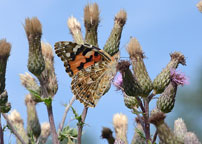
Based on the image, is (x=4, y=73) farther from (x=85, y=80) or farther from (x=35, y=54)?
(x=85, y=80)

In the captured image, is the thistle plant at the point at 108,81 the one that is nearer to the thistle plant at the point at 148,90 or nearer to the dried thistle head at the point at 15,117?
the thistle plant at the point at 148,90

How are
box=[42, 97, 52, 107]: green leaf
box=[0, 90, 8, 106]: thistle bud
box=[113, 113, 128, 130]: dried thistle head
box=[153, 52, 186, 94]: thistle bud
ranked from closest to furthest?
1. box=[42, 97, 52, 107]: green leaf
2. box=[153, 52, 186, 94]: thistle bud
3. box=[0, 90, 8, 106]: thistle bud
4. box=[113, 113, 128, 130]: dried thistle head

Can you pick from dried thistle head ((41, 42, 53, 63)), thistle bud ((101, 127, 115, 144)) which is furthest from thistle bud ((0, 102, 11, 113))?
thistle bud ((101, 127, 115, 144))

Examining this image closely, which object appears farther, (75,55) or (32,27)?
(32,27)

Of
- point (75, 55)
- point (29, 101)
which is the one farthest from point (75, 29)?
point (29, 101)

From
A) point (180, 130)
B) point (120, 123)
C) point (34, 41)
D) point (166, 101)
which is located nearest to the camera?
point (166, 101)

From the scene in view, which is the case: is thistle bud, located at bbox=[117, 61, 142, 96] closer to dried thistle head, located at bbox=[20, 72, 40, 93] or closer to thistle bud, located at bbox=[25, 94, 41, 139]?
dried thistle head, located at bbox=[20, 72, 40, 93]

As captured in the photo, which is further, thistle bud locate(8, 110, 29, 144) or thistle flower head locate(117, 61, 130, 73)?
thistle bud locate(8, 110, 29, 144)

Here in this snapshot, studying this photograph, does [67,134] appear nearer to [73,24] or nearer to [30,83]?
[30,83]
